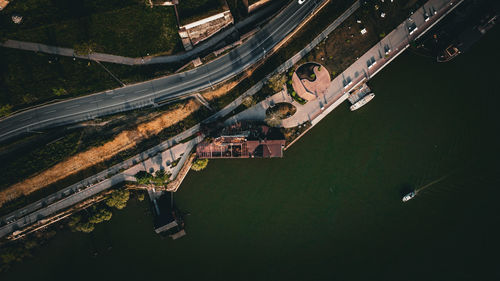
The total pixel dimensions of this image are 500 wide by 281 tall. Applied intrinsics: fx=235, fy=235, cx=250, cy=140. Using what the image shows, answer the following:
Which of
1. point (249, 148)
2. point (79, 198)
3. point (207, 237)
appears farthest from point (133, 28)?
point (207, 237)

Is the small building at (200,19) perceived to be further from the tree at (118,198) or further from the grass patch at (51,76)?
the tree at (118,198)

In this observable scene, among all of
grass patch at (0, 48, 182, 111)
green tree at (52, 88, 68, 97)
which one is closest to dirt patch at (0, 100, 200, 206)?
grass patch at (0, 48, 182, 111)

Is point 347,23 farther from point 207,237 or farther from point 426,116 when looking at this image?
point 207,237

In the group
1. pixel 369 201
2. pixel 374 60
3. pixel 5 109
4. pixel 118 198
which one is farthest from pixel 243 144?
pixel 5 109

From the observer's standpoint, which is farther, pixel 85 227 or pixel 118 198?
pixel 85 227

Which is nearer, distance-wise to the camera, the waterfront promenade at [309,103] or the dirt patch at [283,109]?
the waterfront promenade at [309,103]

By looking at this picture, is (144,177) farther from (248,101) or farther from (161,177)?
(248,101)

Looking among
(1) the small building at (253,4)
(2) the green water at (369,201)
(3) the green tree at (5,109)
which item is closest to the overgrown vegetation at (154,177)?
(2) the green water at (369,201)
